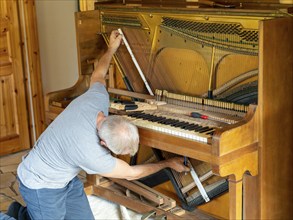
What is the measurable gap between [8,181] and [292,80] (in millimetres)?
2552

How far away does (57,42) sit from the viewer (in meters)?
4.96

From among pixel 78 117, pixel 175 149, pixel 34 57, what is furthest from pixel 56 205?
pixel 34 57

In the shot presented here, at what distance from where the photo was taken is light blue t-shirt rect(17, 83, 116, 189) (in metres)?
2.55

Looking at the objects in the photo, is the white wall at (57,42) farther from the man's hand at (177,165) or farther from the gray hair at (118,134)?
the gray hair at (118,134)

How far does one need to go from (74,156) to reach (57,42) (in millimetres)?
2582

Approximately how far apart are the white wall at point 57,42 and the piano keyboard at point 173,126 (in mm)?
2115

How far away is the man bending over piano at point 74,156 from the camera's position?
8.27 ft

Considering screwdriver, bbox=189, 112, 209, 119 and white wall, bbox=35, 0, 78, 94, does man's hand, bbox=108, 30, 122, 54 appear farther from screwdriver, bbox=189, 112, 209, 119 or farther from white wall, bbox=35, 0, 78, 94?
white wall, bbox=35, 0, 78, 94

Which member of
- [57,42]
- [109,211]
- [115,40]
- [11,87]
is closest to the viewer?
[115,40]

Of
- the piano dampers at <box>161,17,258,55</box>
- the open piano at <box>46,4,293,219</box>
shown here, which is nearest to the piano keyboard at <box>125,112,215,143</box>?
the open piano at <box>46,4,293,219</box>

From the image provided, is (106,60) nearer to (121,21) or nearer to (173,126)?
(121,21)

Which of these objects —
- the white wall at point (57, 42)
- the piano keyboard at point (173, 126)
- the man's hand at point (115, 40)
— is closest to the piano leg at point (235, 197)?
the piano keyboard at point (173, 126)

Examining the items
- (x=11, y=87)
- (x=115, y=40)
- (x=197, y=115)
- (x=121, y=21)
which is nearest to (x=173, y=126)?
(x=197, y=115)

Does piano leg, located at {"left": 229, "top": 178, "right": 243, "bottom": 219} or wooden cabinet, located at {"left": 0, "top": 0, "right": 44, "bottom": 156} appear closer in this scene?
piano leg, located at {"left": 229, "top": 178, "right": 243, "bottom": 219}
